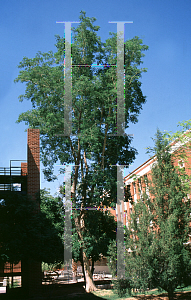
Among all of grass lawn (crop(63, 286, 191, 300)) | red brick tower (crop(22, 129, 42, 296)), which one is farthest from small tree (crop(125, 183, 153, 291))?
red brick tower (crop(22, 129, 42, 296))

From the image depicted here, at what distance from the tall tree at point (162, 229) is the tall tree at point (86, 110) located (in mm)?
4104

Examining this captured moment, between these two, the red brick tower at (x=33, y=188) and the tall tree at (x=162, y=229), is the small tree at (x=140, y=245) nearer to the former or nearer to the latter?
the tall tree at (x=162, y=229)

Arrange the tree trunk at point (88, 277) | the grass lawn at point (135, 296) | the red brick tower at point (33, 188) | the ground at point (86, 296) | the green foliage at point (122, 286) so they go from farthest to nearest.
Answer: the tree trunk at point (88, 277)
the red brick tower at point (33, 188)
the ground at point (86, 296)
the grass lawn at point (135, 296)
the green foliage at point (122, 286)

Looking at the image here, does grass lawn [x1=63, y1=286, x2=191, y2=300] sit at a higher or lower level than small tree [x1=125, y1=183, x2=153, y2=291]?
lower

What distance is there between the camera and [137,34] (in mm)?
19938

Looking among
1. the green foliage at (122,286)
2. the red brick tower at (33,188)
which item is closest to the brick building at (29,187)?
the red brick tower at (33,188)

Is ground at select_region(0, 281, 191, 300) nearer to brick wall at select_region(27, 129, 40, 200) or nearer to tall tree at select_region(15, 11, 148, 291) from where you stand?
tall tree at select_region(15, 11, 148, 291)

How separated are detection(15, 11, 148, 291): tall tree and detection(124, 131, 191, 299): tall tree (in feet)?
13.5

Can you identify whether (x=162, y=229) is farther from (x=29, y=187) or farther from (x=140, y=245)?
(x=29, y=187)

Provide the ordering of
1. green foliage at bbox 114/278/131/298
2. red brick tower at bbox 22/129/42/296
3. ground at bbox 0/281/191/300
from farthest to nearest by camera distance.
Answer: red brick tower at bbox 22/129/42/296
ground at bbox 0/281/191/300
green foliage at bbox 114/278/131/298

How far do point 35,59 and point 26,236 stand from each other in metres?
11.5

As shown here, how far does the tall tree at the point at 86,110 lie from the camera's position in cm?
1850

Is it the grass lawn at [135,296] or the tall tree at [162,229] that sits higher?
the tall tree at [162,229]

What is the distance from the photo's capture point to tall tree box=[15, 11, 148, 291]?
18500 millimetres
